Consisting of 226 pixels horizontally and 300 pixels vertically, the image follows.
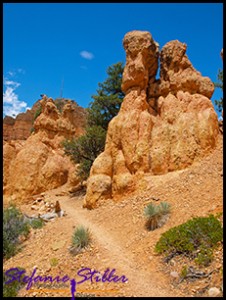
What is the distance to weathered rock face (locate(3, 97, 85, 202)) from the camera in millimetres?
18000

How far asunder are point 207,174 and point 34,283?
6771 mm

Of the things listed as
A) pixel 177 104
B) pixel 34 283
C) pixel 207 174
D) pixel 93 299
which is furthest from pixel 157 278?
pixel 177 104

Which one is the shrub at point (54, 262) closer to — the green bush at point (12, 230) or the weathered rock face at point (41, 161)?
the green bush at point (12, 230)

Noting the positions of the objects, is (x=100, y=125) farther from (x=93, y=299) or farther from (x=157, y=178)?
(x=93, y=299)

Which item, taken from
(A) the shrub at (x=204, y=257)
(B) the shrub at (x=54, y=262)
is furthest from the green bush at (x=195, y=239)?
(B) the shrub at (x=54, y=262)

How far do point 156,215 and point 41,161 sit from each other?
13.5 m

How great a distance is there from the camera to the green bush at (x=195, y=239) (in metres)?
5.71

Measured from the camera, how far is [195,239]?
6.02 meters

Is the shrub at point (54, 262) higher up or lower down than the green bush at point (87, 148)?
lower down

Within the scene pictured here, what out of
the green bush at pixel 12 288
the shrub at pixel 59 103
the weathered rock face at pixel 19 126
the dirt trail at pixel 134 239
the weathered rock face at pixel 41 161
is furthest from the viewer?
the weathered rock face at pixel 19 126

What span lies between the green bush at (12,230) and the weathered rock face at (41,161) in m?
7.66
